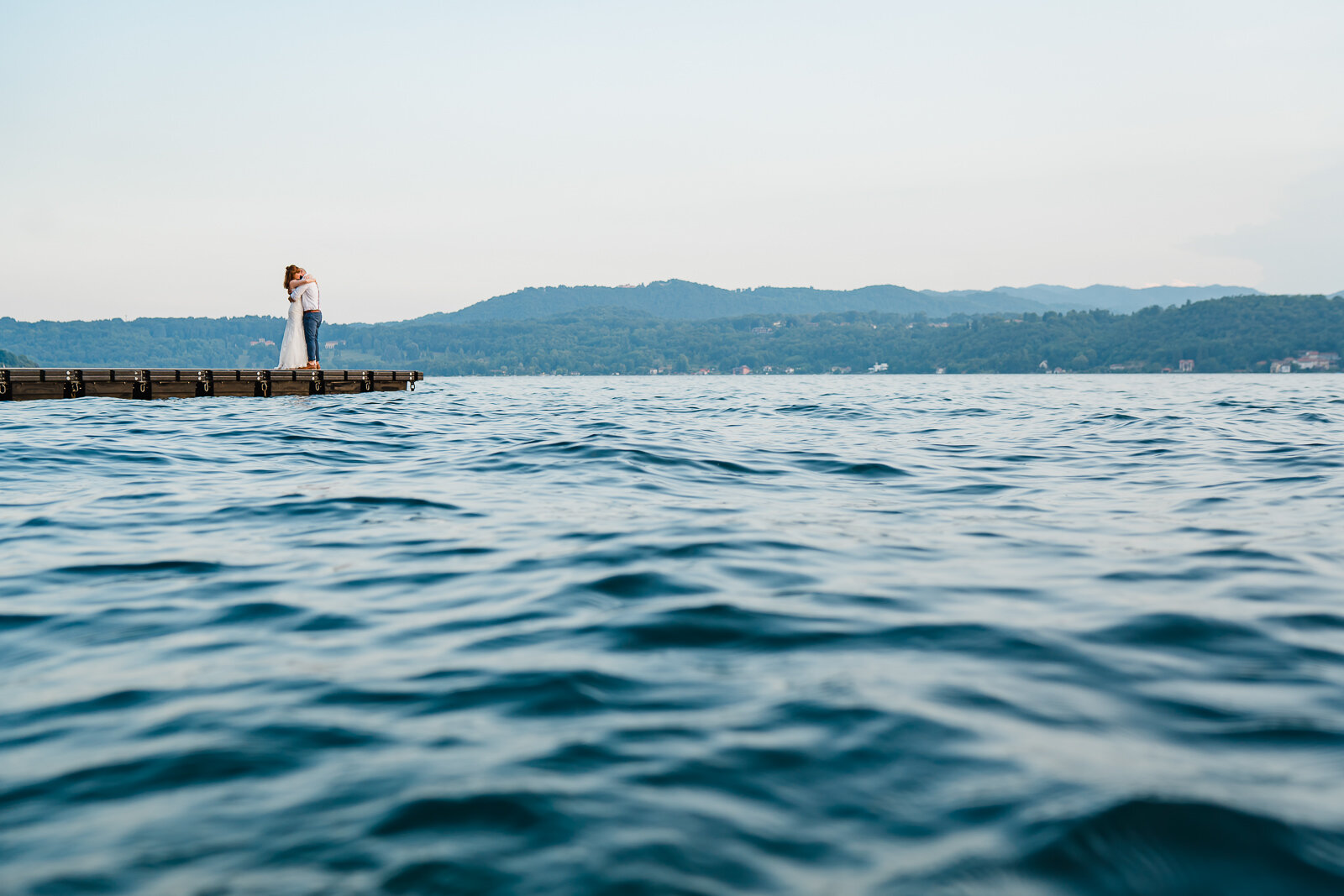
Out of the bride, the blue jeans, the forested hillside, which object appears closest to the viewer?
the bride

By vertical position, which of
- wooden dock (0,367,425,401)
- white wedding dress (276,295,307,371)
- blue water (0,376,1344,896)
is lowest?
blue water (0,376,1344,896)

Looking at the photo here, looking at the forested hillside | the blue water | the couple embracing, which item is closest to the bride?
the couple embracing

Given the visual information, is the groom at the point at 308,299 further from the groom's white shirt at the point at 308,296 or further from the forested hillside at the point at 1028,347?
the forested hillside at the point at 1028,347

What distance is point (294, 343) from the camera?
28969 mm

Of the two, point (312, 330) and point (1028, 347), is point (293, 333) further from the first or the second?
point (1028, 347)

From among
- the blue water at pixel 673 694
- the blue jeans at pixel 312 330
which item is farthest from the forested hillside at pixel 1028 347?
the blue water at pixel 673 694

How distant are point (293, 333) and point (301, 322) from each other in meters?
0.89

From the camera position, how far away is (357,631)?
4688 mm

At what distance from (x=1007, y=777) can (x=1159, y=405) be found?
2943cm

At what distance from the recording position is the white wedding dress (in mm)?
27641

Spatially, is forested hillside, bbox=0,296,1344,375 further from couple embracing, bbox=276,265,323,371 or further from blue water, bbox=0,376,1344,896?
blue water, bbox=0,376,1344,896

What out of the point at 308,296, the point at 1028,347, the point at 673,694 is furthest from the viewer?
the point at 1028,347

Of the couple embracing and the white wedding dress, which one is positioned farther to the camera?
the white wedding dress

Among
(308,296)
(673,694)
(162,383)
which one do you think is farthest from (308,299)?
(673,694)
